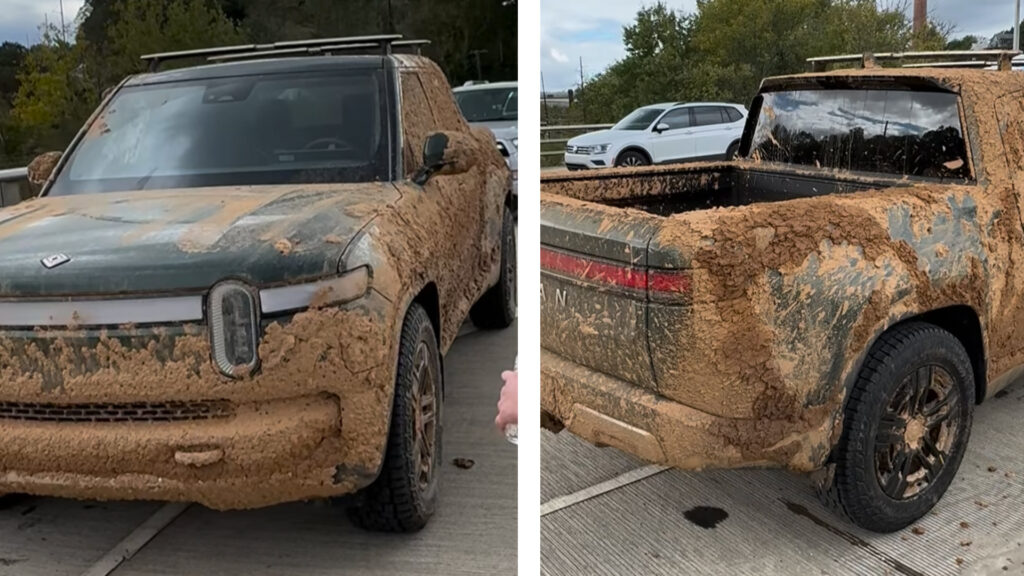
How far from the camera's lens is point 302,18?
1.38 meters

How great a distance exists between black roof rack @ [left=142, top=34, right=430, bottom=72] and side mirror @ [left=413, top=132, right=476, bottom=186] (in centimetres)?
22

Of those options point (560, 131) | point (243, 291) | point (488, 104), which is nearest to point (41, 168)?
point (243, 291)

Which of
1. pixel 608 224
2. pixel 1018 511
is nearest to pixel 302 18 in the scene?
pixel 608 224

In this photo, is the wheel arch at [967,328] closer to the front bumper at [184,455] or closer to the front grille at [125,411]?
the front bumper at [184,455]

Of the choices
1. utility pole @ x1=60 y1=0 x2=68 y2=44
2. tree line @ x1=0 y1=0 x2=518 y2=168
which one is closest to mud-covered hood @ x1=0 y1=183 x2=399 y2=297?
tree line @ x1=0 y1=0 x2=518 y2=168

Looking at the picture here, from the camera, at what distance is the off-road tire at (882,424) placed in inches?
61.4

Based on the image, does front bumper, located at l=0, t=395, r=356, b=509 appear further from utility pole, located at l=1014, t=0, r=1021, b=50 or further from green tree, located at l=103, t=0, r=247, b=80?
utility pole, located at l=1014, t=0, r=1021, b=50

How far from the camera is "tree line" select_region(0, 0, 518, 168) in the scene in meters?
1.35

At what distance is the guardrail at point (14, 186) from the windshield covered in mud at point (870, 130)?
5.23 feet

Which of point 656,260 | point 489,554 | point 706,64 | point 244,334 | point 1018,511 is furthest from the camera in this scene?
point 1018,511

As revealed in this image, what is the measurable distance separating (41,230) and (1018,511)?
191 cm

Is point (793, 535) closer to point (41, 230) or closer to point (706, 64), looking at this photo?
point (706, 64)

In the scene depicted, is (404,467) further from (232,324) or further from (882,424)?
(882,424)

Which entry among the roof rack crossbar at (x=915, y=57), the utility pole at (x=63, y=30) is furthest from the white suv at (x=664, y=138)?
the utility pole at (x=63, y=30)
